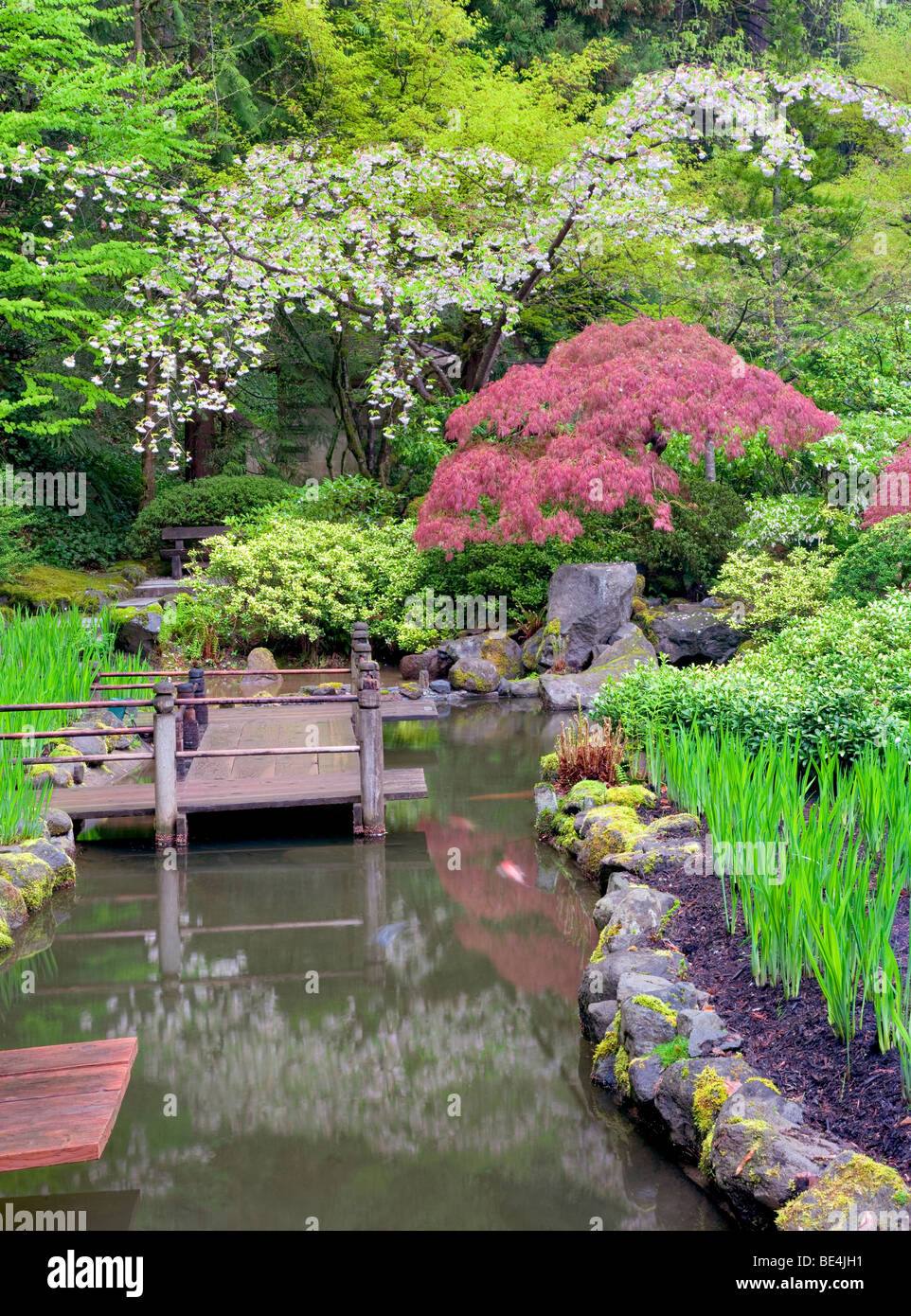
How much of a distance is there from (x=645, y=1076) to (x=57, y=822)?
4551 millimetres

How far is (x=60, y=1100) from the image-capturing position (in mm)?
4012

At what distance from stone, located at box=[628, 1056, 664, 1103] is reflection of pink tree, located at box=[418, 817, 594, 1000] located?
119 cm

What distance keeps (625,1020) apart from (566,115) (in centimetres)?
1428

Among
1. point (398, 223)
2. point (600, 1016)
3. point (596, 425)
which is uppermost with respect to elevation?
point (398, 223)

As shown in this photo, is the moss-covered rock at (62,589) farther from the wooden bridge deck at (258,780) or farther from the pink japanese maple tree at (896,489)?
the pink japanese maple tree at (896,489)

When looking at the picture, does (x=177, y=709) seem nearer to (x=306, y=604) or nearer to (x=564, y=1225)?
(x=306, y=604)

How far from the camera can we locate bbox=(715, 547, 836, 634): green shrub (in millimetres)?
11484

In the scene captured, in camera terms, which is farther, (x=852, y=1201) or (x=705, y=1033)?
(x=705, y=1033)

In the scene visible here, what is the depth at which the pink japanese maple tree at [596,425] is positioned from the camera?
11602mm

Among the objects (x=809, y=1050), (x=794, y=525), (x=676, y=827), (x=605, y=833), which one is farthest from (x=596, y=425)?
(x=809, y=1050)

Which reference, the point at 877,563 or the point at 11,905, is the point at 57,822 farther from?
the point at 877,563

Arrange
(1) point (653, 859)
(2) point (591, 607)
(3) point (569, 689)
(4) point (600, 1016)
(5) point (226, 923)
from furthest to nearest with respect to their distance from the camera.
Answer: (2) point (591, 607) → (3) point (569, 689) → (5) point (226, 923) → (1) point (653, 859) → (4) point (600, 1016)

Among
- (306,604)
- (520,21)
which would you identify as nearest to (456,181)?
(306,604)

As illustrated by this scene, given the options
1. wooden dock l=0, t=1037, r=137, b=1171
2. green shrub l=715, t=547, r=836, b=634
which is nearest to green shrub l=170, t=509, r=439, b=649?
green shrub l=715, t=547, r=836, b=634
